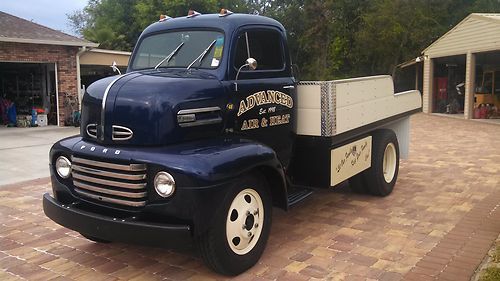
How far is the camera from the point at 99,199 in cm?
399

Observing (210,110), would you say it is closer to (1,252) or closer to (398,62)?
(1,252)

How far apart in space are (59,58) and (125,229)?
49.7 ft

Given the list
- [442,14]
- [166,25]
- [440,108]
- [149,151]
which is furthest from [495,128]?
[442,14]

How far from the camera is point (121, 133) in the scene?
3949 millimetres

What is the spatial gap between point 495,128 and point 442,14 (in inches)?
746

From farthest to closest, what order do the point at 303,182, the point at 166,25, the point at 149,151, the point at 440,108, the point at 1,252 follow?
the point at 440,108 → the point at 303,182 → the point at 166,25 → the point at 1,252 → the point at 149,151

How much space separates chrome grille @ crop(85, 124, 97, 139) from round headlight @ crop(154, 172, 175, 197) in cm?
83

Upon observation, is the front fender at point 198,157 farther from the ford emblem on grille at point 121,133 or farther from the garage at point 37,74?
the garage at point 37,74

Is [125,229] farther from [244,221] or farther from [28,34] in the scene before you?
[28,34]

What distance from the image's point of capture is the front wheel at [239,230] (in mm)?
3811

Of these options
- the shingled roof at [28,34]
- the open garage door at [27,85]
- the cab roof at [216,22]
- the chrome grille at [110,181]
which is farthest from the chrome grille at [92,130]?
the open garage door at [27,85]

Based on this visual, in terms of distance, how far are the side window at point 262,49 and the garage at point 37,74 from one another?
12.9m

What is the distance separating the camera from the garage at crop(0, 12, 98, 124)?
52.5 feet

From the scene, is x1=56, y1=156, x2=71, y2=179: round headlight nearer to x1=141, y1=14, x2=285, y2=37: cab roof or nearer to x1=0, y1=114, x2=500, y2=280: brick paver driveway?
x1=0, y1=114, x2=500, y2=280: brick paver driveway
